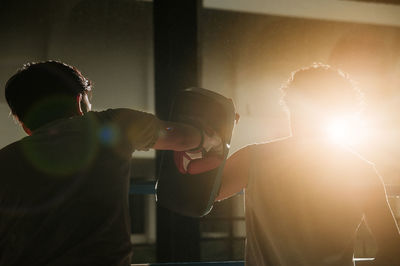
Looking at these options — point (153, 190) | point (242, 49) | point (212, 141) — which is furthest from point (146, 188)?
point (242, 49)

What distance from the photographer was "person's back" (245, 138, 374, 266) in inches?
38.4

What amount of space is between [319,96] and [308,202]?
29 cm

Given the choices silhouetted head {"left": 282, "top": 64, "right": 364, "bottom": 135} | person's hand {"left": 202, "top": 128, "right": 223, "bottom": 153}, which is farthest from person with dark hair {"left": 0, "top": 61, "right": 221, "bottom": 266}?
silhouetted head {"left": 282, "top": 64, "right": 364, "bottom": 135}

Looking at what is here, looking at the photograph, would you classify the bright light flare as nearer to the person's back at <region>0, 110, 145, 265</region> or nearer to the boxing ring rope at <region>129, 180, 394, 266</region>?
the boxing ring rope at <region>129, 180, 394, 266</region>

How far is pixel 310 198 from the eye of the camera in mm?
989

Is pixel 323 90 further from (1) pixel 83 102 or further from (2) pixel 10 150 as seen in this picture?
(2) pixel 10 150

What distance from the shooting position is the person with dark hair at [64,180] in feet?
2.24

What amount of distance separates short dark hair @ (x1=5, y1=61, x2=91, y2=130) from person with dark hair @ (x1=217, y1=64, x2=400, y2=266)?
46 centimetres

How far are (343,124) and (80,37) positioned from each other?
4.19 metres

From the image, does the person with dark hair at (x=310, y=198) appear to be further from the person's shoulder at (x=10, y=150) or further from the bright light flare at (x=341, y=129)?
the person's shoulder at (x=10, y=150)

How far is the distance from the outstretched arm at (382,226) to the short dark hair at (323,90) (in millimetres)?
232

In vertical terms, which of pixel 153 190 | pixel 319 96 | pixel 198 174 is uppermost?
pixel 319 96

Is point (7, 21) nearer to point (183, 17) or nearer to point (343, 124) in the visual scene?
point (183, 17)

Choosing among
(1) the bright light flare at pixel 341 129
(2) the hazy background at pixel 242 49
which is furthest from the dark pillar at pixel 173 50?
(2) the hazy background at pixel 242 49
